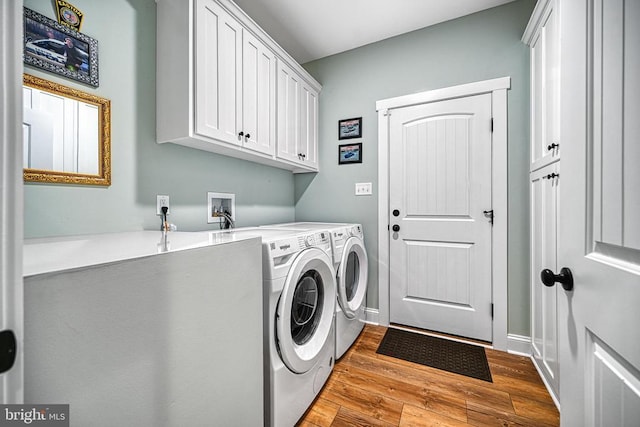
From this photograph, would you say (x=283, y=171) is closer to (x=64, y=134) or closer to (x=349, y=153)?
(x=349, y=153)

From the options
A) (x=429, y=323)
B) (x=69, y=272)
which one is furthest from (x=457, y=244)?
(x=69, y=272)

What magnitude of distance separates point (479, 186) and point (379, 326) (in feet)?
4.97

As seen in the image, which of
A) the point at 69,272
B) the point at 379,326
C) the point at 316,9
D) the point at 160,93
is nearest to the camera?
the point at 69,272

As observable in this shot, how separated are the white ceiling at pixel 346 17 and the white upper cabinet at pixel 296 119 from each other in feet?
1.21

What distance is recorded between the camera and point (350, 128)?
2555mm

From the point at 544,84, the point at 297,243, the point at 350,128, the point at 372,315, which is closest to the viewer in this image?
the point at 297,243

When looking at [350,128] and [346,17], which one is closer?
[346,17]

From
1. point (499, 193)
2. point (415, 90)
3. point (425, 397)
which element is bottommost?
point (425, 397)

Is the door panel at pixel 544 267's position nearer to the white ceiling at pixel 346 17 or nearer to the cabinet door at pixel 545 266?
the cabinet door at pixel 545 266

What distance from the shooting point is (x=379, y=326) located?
2.38 m

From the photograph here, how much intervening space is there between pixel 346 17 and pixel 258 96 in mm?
1019

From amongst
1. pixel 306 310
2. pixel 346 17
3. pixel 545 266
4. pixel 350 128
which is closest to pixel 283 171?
pixel 350 128

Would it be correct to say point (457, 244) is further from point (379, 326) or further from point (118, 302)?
point (118, 302)
